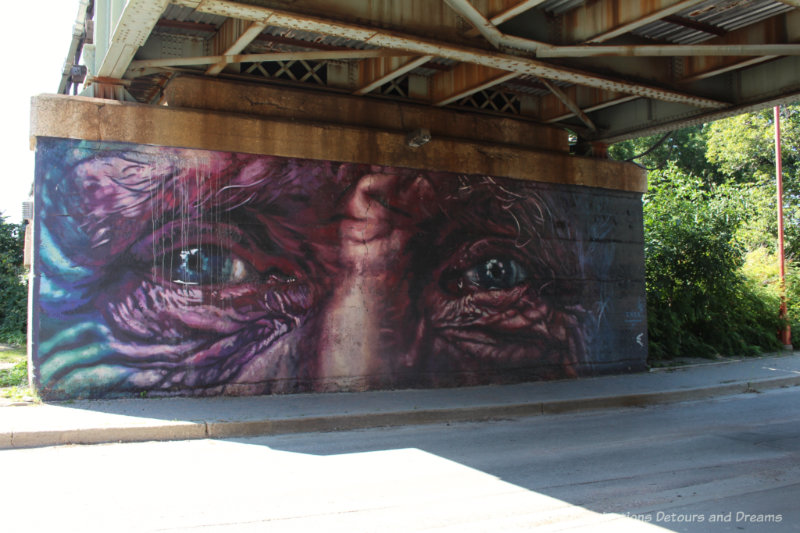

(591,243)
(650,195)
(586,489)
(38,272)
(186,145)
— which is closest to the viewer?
(586,489)

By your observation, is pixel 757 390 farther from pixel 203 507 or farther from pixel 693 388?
pixel 203 507

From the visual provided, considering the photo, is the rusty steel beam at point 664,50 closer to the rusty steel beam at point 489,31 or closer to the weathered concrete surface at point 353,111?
the rusty steel beam at point 489,31

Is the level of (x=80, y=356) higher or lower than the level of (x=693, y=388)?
higher

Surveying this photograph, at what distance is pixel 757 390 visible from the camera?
39.4 feet

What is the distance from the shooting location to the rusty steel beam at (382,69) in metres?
9.15

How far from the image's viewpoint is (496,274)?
11.7 meters

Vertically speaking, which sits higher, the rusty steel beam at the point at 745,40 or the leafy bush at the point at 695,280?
the rusty steel beam at the point at 745,40

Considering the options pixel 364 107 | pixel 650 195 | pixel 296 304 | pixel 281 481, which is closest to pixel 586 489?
pixel 281 481

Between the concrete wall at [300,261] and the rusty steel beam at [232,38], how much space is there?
92 cm

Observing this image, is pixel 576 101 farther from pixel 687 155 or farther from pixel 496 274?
pixel 687 155

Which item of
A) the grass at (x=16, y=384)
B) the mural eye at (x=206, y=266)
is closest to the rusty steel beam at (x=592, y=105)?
the mural eye at (x=206, y=266)

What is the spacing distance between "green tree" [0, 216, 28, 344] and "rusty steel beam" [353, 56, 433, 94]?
39.9ft

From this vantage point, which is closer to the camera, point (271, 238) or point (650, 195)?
point (271, 238)

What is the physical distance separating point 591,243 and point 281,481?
899 centimetres
